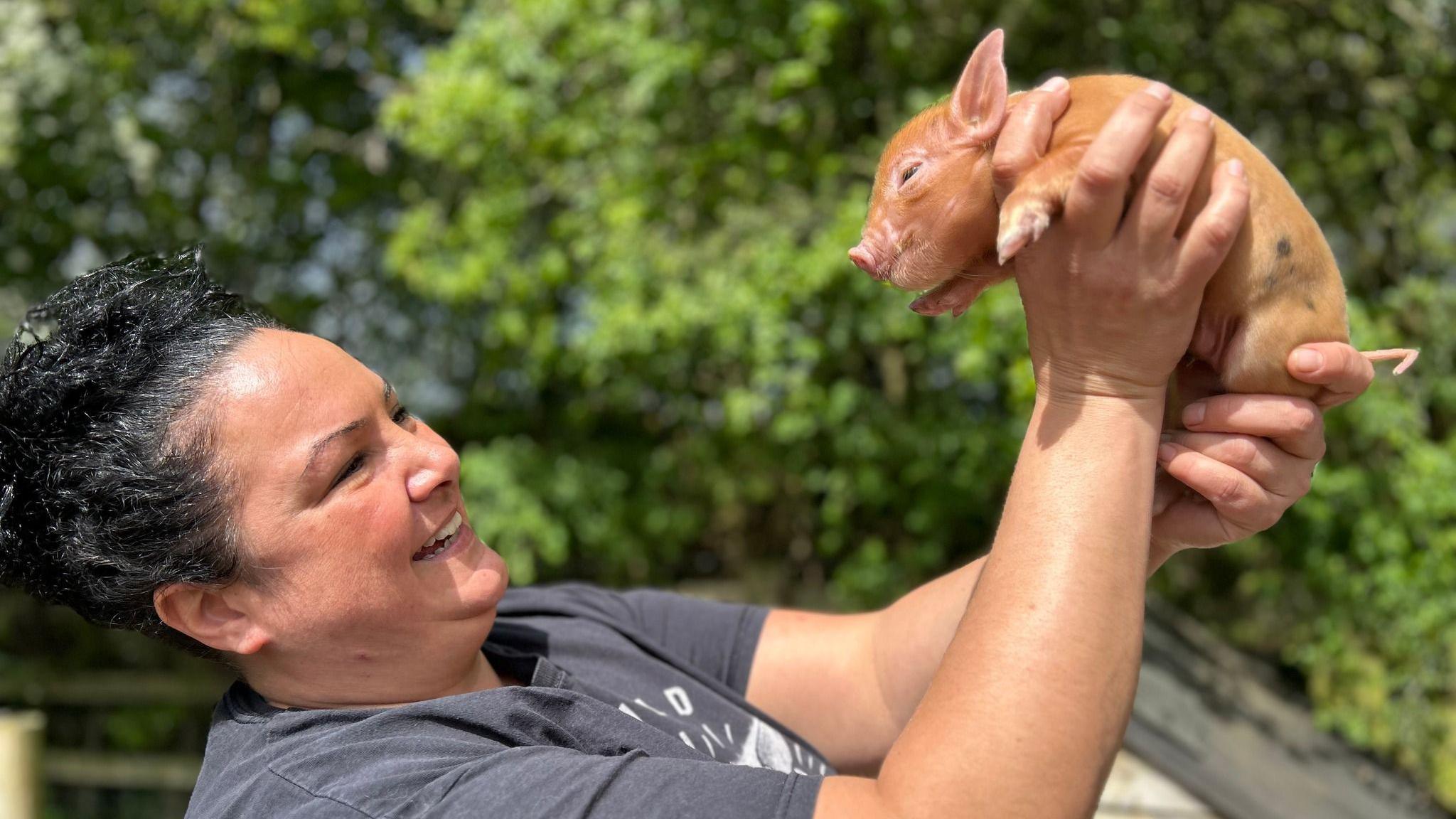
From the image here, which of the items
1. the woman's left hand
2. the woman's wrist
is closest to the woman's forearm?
the woman's wrist

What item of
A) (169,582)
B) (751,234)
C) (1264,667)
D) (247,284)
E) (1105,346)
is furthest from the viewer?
(247,284)

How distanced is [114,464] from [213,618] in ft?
0.84

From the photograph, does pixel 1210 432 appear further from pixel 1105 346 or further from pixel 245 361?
→ pixel 245 361

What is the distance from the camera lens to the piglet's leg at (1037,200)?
1249mm

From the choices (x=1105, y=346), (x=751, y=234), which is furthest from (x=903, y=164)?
(x=751, y=234)

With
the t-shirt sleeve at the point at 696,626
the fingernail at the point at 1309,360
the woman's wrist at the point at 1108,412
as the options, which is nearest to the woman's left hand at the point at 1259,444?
the fingernail at the point at 1309,360

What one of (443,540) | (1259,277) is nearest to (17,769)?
(443,540)

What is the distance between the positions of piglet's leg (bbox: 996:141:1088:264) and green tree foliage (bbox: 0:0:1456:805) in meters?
2.85

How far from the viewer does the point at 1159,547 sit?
1.57 meters

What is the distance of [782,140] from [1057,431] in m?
4.38

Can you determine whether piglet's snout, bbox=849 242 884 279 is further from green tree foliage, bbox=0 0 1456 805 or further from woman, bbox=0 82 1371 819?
green tree foliage, bbox=0 0 1456 805

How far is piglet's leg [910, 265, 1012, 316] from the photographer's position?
5.25ft

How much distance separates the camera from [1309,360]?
55.2 inches

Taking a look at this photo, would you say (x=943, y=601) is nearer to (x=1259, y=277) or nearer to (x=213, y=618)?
(x=1259, y=277)
